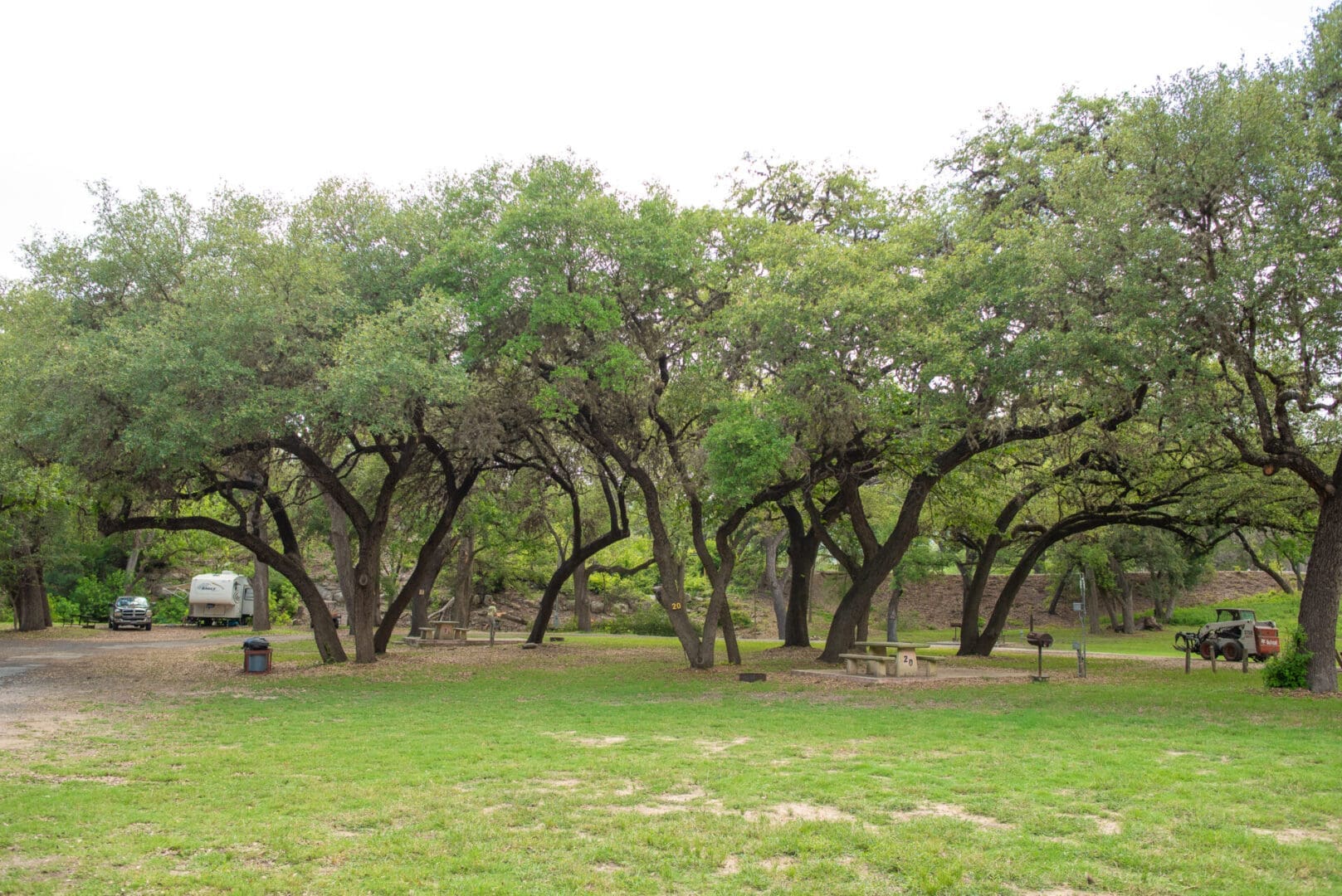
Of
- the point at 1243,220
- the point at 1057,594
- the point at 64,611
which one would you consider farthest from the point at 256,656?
the point at 1057,594

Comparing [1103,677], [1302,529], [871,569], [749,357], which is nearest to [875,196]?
[749,357]

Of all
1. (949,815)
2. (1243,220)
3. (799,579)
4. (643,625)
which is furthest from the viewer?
(643,625)

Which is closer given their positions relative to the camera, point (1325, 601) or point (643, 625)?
point (1325, 601)

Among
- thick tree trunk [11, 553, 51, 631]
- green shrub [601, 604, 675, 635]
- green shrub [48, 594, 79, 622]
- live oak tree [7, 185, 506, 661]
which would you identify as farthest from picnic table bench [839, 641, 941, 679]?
green shrub [48, 594, 79, 622]

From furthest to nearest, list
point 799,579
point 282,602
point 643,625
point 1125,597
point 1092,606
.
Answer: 1. point 282,602
2. point 1092,606
3. point 1125,597
4. point 643,625
5. point 799,579

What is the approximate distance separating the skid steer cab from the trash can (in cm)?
1892

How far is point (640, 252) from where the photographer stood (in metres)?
16.3

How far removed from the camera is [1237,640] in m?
22.2

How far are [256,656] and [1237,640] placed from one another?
71.6 ft

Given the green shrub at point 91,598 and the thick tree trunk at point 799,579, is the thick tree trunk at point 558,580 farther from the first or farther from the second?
the green shrub at point 91,598

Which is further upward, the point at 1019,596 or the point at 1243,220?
the point at 1243,220

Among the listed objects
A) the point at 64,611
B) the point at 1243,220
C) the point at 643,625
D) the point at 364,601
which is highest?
the point at 1243,220

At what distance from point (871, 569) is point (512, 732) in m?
11.4

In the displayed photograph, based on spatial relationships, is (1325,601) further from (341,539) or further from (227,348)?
(341,539)
